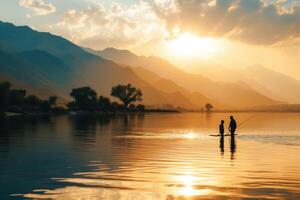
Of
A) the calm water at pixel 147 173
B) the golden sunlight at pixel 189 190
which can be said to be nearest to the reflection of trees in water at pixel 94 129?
the calm water at pixel 147 173

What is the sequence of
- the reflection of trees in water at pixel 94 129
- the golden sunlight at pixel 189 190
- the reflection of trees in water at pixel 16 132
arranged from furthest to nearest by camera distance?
the reflection of trees in water at pixel 94 129
the reflection of trees in water at pixel 16 132
the golden sunlight at pixel 189 190

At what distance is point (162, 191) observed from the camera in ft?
69.3

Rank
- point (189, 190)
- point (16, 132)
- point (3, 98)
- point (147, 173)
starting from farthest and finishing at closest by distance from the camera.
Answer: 1. point (3, 98)
2. point (16, 132)
3. point (147, 173)
4. point (189, 190)

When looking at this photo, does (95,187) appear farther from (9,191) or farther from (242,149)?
(242,149)

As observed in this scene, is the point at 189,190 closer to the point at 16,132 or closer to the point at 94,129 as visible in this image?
the point at 16,132

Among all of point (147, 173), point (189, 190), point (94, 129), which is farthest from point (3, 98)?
point (189, 190)

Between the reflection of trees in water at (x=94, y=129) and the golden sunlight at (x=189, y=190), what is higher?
the reflection of trees in water at (x=94, y=129)

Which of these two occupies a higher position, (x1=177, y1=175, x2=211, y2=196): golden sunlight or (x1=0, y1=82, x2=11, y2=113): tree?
(x1=0, y1=82, x2=11, y2=113): tree

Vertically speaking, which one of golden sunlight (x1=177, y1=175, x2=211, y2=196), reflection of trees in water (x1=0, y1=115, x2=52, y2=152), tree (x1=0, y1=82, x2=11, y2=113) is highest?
tree (x1=0, y1=82, x2=11, y2=113)

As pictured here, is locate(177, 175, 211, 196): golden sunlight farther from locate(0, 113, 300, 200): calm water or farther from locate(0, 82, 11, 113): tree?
locate(0, 82, 11, 113): tree

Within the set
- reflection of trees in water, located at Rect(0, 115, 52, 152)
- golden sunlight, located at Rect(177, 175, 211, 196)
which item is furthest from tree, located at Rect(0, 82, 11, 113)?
golden sunlight, located at Rect(177, 175, 211, 196)

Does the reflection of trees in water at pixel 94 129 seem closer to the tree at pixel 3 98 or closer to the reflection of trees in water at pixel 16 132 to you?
the reflection of trees in water at pixel 16 132

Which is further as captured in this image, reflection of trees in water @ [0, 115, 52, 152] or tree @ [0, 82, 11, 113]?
tree @ [0, 82, 11, 113]

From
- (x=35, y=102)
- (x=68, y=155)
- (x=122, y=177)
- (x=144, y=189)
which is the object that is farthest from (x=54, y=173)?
→ (x=35, y=102)
